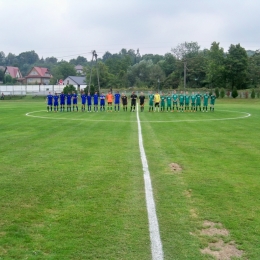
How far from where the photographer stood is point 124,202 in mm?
6000

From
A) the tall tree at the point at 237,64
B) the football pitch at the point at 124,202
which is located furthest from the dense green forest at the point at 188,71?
the football pitch at the point at 124,202

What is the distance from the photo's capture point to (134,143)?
1255 centimetres

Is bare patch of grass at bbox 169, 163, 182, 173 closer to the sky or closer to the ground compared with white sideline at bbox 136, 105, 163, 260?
closer to the sky

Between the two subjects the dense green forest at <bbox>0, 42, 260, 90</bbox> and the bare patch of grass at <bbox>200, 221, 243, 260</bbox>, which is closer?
the bare patch of grass at <bbox>200, 221, 243, 260</bbox>

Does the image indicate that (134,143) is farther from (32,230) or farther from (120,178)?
(32,230)

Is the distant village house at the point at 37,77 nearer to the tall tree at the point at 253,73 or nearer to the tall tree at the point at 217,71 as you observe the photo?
the tall tree at the point at 217,71

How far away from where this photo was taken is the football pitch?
4.38 m

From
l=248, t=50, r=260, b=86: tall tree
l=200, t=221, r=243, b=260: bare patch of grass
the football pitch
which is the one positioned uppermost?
l=248, t=50, r=260, b=86: tall tree

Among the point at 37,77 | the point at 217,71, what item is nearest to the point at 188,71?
the point at 217,71

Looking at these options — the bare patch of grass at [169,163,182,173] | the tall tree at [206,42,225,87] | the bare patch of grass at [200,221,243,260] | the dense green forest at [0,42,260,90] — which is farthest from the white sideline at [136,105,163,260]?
the tall tree at [206,42,225,87]

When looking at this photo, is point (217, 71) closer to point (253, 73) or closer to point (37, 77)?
point (253, 73)

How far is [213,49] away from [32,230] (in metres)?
88.5

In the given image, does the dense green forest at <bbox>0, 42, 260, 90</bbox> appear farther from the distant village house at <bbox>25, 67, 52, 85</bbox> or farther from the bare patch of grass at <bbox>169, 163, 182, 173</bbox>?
the bare patch of grass at <bbox>169, 163, 182, 173</bbox>

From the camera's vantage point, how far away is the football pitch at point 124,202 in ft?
14.4
